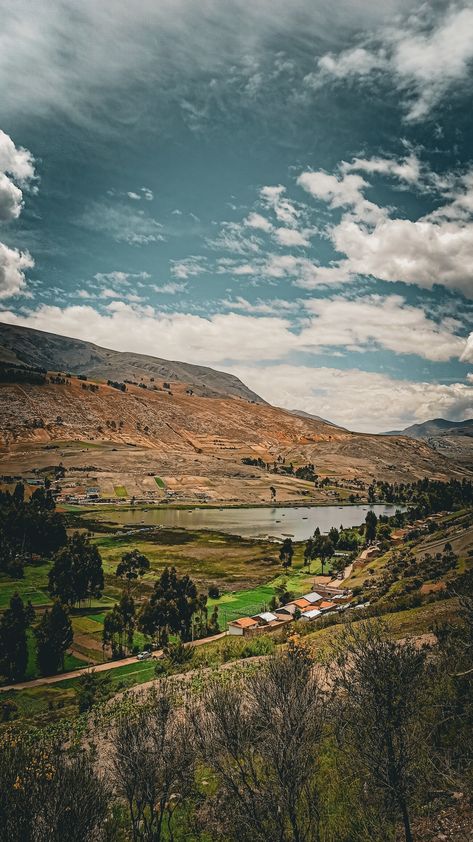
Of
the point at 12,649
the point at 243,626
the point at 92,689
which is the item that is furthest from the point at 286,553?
the point at 92,689

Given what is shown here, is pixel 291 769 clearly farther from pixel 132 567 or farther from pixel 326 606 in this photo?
pixel 132 567

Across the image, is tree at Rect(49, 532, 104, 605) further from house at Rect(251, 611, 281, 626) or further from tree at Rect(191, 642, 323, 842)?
tree at Rect(191, 642, 323, 842)

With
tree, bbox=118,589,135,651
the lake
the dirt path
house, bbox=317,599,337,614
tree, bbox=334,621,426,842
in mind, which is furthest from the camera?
the lake

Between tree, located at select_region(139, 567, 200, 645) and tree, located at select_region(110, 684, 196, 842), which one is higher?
tree, located at select_region(110, 684, 196, 842)

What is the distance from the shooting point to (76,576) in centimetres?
6750

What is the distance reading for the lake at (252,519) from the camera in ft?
465

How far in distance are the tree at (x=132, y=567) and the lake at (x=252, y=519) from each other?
44.8 meters

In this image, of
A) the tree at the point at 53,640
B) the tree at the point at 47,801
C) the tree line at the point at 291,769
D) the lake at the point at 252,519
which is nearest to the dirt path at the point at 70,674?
the tree at the point at 53,640

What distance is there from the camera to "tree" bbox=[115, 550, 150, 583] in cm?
8375

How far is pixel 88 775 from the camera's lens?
1329 centimetres

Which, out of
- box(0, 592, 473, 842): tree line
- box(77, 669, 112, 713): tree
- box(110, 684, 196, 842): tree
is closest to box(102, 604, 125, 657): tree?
box(77, 669, 112, 713): tree

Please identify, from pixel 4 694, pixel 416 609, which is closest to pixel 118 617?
pixel 4 694

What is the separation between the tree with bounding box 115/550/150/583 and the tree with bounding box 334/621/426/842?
7249 centimetres

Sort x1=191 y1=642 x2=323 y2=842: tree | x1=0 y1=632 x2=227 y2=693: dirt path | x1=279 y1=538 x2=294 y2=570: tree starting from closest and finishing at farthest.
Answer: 1. x1=191 y1=642 x2=323 y2=842: tree
2. x1=0 y1=632 x2=227 y2=693: dirt path
3. x1=279 y1=538 x2=294 y2=570: tree
